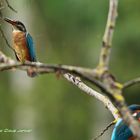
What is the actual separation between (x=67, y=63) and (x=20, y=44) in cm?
1609

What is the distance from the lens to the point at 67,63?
2130 cm

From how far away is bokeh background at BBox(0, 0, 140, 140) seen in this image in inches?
720

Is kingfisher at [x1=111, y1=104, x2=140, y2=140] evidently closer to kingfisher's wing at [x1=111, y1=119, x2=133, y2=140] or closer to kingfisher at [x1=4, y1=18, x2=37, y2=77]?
kingfisher's wing at [x1=111, y1=119, x2=133, y2=140]

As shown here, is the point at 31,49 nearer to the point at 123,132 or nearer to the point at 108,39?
the point at 123,132

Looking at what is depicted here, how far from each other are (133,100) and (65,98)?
3.34 m

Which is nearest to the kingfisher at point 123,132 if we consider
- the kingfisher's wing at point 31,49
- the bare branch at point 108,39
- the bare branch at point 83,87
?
the kingfisher's wing at point 31,49

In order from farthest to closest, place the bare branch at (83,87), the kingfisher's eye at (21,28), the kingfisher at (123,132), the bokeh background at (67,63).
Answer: the bokeh background at (67,63) < the kingfisher at (123,132) < the kingfisher's eye at (21,28) < the bare branch at (83,87)

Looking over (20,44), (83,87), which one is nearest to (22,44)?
(20,44)

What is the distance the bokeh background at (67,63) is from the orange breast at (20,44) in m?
11.2

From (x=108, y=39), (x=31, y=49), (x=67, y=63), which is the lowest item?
(x=108, y=39)

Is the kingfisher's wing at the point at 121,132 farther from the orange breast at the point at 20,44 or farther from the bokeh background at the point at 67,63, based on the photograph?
the bokeh background at the point at 67,63

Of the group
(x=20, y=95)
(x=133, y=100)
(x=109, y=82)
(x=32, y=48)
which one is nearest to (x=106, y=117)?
(x=133, y=100)

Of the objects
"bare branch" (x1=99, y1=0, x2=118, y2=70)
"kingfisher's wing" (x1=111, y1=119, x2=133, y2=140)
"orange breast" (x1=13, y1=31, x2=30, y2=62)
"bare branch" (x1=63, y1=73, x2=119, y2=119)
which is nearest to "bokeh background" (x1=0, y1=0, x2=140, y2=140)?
"kingfisher's wing" (x1=111, y1=119, x2=133, y2=140)

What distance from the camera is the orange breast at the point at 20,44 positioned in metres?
5.10
